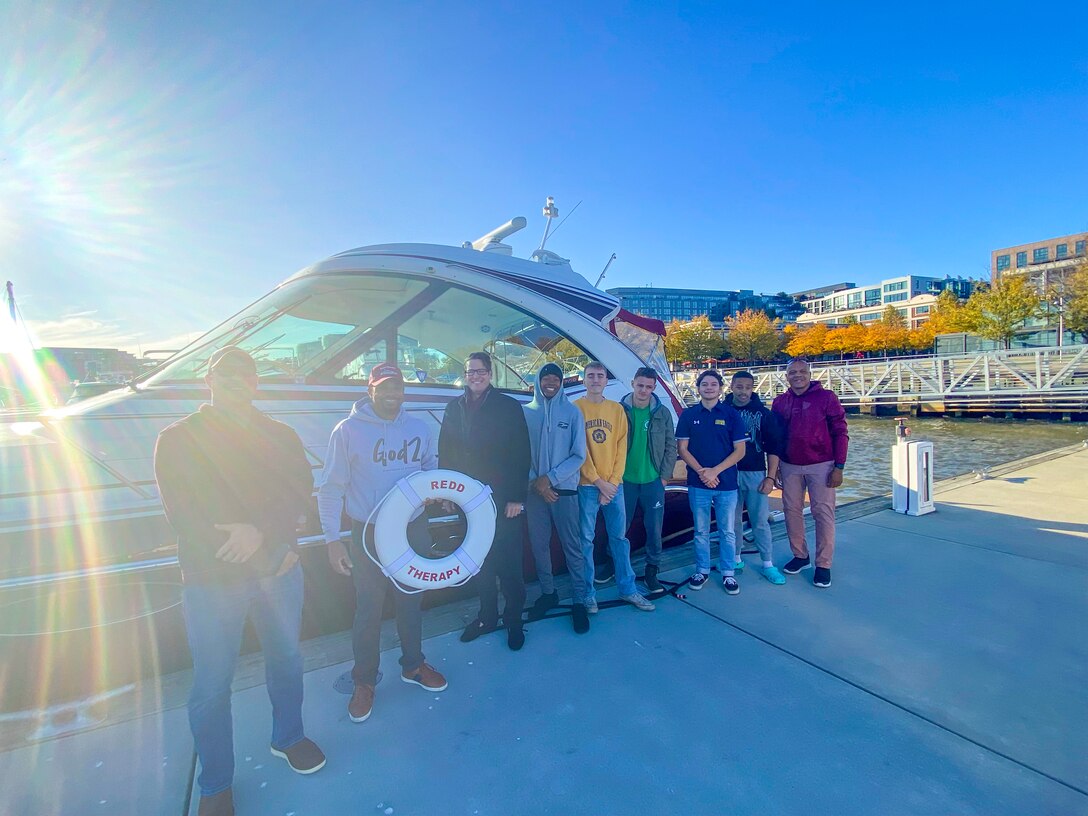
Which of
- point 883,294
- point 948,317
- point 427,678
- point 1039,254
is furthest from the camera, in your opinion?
point 883,294

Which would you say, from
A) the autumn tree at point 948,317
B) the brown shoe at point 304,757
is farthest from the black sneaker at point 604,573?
the autumn tree at point 948,317

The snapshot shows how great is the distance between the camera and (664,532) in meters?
5.42

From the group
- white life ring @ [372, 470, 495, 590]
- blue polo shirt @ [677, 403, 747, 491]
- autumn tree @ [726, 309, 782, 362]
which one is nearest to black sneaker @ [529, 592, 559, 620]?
white life ring @ [372, 470, 495, 590]

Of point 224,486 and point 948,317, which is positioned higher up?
point 948,317

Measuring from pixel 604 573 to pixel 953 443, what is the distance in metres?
15.6

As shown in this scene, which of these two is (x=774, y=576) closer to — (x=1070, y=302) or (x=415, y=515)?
(x=415, y=515)

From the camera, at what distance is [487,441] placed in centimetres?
323

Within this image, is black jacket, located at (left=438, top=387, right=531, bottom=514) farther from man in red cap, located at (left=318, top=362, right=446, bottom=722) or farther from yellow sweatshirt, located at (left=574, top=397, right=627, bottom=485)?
yellow sweatshirt, located at (left=574, top=397, right=627, bottom=485)

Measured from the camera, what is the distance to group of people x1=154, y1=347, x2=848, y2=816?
2.03m

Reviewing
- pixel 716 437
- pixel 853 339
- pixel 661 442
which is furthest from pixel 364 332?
pixel 853 339

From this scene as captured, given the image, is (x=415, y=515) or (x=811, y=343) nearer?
(x=415, y=515)

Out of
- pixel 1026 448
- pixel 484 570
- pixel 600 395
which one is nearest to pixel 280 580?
pixel 484 570

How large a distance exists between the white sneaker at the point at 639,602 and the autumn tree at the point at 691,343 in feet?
134

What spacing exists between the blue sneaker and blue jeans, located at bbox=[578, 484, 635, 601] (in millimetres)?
1266
